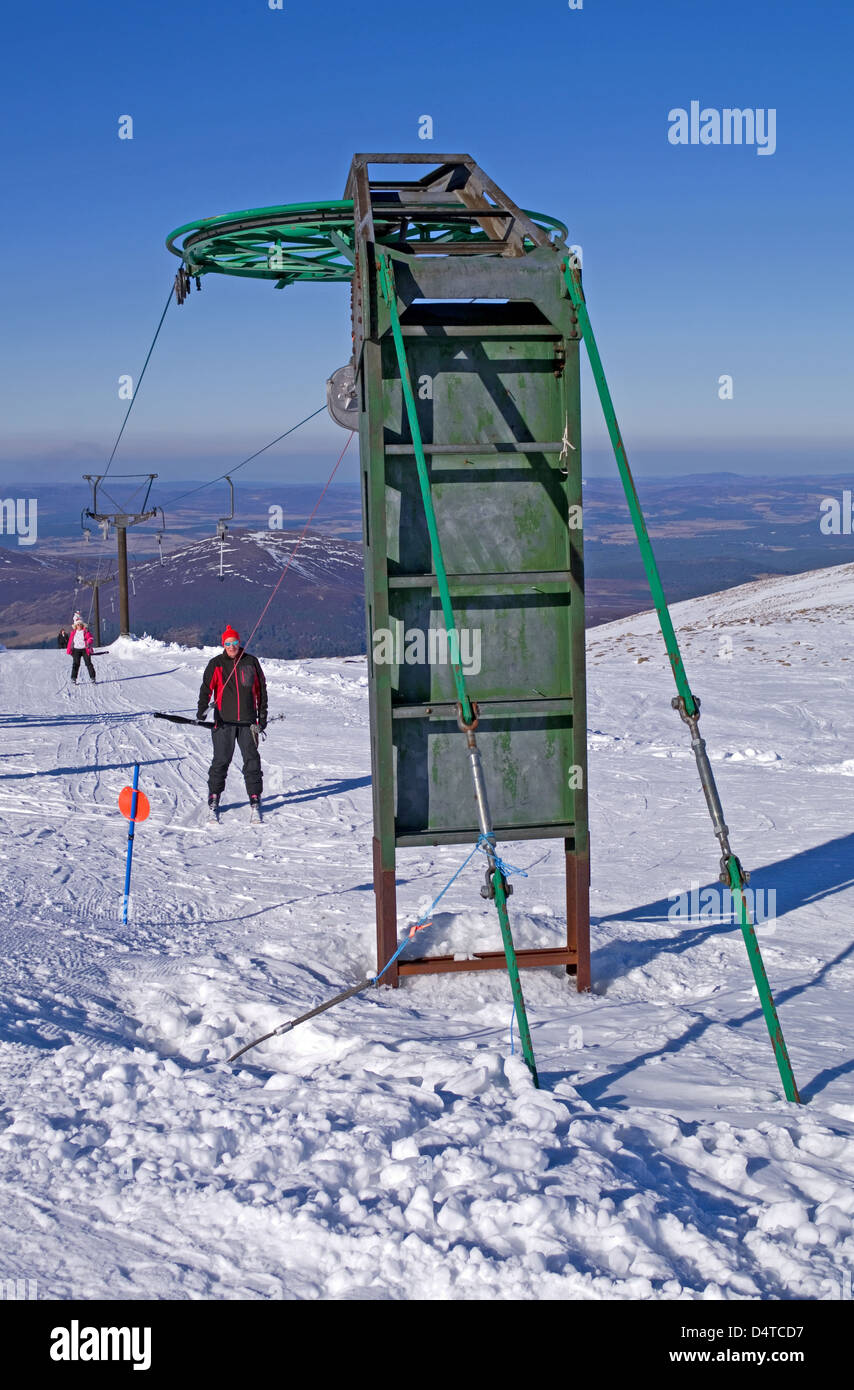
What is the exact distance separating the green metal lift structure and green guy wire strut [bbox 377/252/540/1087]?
0.19ft

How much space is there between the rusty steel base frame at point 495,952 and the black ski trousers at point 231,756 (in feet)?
16.9

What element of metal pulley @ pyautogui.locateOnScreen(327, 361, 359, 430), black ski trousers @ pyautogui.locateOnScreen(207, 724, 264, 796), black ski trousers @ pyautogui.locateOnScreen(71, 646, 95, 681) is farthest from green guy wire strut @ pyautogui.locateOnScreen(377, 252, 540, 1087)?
black ski trousers @ pyautogui.locateOnScreen(71, 646, 95, 681)

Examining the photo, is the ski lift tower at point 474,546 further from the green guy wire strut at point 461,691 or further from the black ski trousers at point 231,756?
the black ski trousers at point 231,756

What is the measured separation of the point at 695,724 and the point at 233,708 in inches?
288

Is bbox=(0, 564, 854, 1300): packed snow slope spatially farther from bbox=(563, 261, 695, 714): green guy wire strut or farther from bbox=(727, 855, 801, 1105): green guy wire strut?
bbox=(563, 261, 695, 714): green guy wire strut

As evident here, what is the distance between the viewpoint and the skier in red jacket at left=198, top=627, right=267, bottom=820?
11859mm

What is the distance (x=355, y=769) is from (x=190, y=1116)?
10405 mm

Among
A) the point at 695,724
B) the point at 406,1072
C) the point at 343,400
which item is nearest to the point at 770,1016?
the point at 695,724

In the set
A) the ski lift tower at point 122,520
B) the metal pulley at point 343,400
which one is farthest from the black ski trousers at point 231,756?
the ski lift tower at point 122,520

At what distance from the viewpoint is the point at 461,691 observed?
18.2 ft

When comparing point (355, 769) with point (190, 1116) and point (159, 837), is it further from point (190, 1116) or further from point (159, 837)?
point (190, 1116)

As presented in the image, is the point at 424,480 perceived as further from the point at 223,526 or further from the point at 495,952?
the point at 223,526

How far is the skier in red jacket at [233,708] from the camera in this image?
11859 mm
